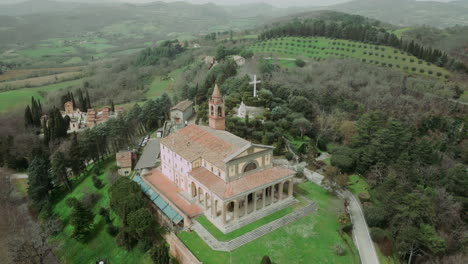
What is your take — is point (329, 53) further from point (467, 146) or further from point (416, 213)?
point (416, 213)

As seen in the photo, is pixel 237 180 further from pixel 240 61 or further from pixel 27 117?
pixel 240 61

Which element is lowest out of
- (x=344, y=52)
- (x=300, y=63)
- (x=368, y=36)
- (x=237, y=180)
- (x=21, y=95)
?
(x=21, y=95)

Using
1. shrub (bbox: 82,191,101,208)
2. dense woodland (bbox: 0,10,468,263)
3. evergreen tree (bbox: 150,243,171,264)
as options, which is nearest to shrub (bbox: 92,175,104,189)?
shrub (bbox: 82,191,101,208)

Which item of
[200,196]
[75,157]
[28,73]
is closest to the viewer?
[200,196]

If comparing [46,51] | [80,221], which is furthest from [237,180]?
[46,51]

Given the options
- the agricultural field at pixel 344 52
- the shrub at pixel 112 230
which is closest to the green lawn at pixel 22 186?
the shrub at pixel 112 230

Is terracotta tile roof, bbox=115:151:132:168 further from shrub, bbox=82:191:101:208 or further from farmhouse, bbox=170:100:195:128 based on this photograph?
farmhouse, bbox=170:100:195:128
